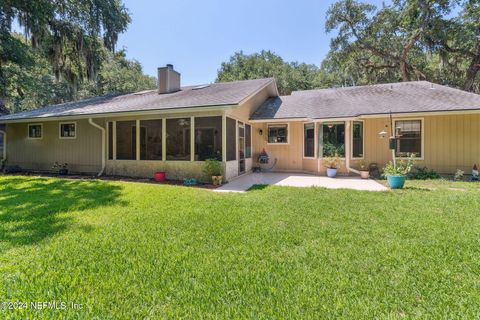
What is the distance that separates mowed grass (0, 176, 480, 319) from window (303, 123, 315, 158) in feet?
17.9

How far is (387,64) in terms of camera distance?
19.1m

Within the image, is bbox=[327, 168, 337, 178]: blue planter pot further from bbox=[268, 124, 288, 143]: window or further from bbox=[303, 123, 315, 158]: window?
bbox=[268, 124, 288, 143]: window

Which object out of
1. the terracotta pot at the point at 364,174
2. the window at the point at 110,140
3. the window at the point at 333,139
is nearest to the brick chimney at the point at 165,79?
the window at the point at 110,140

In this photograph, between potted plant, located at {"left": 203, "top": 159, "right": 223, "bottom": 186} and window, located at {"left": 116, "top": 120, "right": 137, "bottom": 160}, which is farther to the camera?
window, located at {"left": 116, "top": 120, "right": 137, "bottom": 160}

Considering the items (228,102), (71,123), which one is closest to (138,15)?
(71,123)

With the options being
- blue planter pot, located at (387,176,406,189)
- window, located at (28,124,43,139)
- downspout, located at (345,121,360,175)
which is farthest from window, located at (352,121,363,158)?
window, located at (28,124,43,139)

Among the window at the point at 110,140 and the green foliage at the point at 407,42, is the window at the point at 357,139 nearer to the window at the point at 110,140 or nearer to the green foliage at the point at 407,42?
the window at the point at 110,140

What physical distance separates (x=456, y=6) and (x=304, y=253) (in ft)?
66.9

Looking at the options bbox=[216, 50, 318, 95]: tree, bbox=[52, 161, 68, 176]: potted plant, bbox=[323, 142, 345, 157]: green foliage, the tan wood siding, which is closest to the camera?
bbox=[323, 142, 345, 157]: green foliage

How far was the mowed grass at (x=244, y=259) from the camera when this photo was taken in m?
2.08

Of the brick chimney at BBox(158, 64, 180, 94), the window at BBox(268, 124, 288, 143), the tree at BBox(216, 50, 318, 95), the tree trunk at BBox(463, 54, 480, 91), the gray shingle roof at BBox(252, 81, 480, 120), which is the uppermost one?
the tree at BBox(216, 50, 318, 95)

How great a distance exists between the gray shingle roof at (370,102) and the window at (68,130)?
8150 millimetres

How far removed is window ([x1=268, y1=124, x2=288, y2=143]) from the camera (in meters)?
11.3

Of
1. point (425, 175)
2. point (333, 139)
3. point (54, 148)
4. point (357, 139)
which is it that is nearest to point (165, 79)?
point (54, 148)
